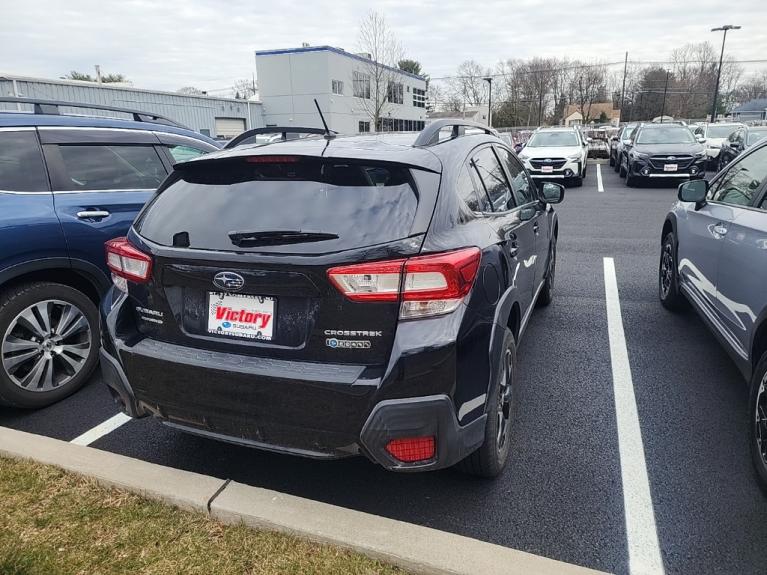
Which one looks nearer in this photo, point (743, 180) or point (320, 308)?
point (320, 308)

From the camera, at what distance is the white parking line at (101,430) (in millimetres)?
3325

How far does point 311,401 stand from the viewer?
87.7 inches

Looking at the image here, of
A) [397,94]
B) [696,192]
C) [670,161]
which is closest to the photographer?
[696,192]

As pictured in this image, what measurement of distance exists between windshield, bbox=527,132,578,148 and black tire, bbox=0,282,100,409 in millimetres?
15887

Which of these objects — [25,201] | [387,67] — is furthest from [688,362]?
[387,67]

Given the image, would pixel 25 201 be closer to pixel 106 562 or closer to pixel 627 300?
pixel 106 562

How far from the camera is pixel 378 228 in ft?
7.38

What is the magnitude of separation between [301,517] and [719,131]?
25861mm

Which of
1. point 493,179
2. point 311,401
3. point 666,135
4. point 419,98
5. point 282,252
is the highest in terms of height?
point 419,98

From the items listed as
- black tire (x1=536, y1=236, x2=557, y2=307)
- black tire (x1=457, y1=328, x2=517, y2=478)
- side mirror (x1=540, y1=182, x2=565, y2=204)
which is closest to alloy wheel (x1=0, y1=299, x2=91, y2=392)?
black tire (x1=457, y1=328, x2=517, y2=478)

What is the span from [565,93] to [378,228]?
90.6 metres

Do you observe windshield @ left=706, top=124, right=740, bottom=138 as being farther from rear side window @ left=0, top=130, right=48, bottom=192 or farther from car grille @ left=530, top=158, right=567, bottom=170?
rear side window @ left=0, top=130, right=48, bottom=192

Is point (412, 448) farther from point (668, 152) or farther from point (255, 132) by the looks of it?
point (668, 152)

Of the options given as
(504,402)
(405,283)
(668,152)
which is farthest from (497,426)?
(668,152)
